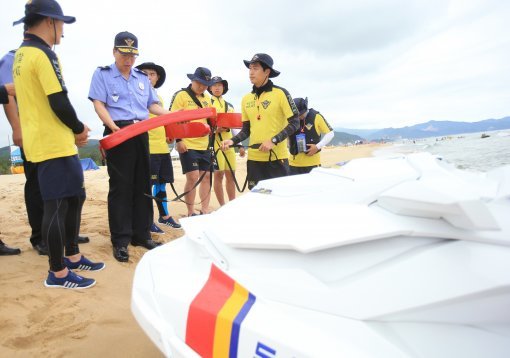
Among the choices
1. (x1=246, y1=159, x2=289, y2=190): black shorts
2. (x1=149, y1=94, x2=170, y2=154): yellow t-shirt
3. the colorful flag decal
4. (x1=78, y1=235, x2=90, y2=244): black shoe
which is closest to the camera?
the colorful flag decal

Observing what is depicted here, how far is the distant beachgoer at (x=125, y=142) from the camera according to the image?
3188 millimetres

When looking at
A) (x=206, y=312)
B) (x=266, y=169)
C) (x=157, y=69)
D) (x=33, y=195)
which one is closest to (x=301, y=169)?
(x=266, y=169)

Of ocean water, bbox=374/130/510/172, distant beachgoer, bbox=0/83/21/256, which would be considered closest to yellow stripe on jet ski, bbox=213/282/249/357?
ocean water, bbox=374/130/510/172

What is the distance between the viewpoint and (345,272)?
3.48 feet

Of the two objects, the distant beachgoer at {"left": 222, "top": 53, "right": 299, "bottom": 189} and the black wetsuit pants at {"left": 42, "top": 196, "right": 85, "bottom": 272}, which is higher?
the distant beachgoer at {"left": 222, "top": 53, "right": 299, "bottom": 189}

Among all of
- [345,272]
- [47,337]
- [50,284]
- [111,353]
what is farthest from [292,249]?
[50,284]

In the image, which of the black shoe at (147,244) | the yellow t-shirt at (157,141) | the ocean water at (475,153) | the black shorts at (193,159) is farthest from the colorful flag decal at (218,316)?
the yellow t-shirt at (157,141)

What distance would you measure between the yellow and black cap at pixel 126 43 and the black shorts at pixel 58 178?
118 centimetres

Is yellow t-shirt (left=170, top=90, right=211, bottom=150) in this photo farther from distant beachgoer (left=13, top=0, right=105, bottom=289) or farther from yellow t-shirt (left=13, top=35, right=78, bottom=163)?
yellow t-shirt (left=13, top=35, right=78, bottom=163)

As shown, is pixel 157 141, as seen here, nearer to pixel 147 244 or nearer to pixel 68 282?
pixel 147 244

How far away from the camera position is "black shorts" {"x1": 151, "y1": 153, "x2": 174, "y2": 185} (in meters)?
4.66

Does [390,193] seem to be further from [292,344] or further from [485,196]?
[292,344]

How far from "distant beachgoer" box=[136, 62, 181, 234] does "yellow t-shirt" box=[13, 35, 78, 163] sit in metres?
2.09

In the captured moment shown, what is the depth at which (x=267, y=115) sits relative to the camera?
161 inches
